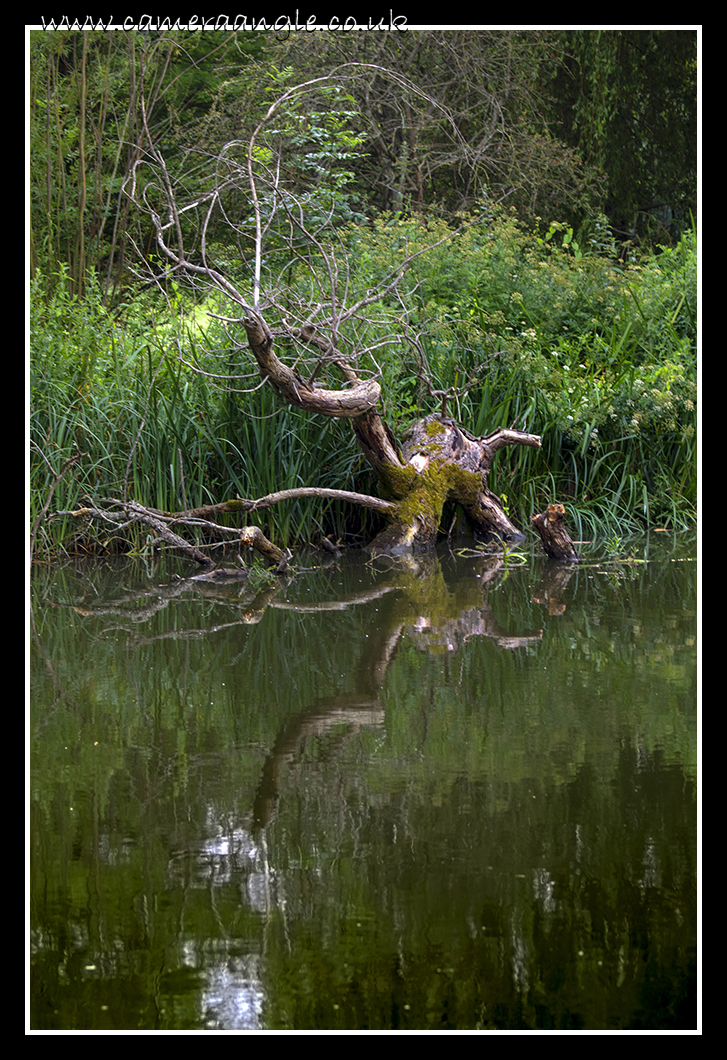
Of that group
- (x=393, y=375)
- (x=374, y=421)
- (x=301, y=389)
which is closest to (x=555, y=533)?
(x=374, y=421)

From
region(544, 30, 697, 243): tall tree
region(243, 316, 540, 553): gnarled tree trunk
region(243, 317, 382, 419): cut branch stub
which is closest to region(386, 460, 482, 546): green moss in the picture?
region(243, 316, 540, 553): gnarled tree trunk

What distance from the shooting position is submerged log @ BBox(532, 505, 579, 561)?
265 inches

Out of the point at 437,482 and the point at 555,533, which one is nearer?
the point at 555,533

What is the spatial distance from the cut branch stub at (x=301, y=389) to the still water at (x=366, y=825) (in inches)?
74.7

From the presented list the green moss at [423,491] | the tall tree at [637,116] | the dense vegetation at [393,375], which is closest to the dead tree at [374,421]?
the green moss at [423,491]

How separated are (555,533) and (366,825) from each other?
435cm

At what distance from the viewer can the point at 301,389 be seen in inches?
255

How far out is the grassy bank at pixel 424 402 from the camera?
717 cm

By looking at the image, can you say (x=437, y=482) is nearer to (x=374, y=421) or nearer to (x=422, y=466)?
(x=422, y=466)

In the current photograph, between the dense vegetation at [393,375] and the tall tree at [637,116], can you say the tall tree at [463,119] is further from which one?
the dense vegetation at [393,375]

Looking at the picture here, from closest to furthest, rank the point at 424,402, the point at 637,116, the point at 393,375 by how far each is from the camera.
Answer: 1. the point at 393,375
2. the point at 424,402
3. the point at 637,116

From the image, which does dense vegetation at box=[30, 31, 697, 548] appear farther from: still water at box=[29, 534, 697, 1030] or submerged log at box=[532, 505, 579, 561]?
still water at box=[29, 534, 697, 1030]

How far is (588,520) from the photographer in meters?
7.63

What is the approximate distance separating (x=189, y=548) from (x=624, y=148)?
12114 mm
